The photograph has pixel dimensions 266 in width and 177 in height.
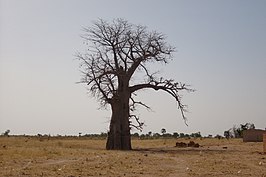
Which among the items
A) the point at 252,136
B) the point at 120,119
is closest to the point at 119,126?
the point at 120,119

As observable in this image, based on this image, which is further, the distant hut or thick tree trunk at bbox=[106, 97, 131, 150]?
the distant hut

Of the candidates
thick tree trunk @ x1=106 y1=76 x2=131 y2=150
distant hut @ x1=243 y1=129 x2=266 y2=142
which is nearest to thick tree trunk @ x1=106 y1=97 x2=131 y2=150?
thick tree trunk @ x1=106 y1=76 x2=131 y2=150

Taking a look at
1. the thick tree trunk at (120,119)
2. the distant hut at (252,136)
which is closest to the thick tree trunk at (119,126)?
the thick tree trunk at (120,119)

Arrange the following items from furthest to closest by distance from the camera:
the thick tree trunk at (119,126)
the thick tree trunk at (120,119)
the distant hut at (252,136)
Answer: the distant hut at (252,136) → the thick tree trunk at (120,119) → the thick tree trunk at (119,126)

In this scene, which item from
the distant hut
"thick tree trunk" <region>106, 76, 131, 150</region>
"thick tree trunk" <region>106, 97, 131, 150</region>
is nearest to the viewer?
"thick tree trunk" <region>106, 97, 131, 150</region>

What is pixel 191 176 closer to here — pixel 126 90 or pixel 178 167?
pixel 178 167

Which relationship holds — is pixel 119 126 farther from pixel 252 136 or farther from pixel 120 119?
pixel 252 136

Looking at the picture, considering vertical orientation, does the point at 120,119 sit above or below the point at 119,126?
above

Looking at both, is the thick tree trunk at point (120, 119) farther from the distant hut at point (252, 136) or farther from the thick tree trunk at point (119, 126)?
the distant hut at point (252, 136)

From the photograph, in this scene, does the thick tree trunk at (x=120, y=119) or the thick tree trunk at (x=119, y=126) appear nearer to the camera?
the thick tree trunk at (x=119, y=126)

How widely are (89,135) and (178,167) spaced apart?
2791 inches

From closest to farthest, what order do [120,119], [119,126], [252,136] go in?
1. [119,126]
2. [120,119]
3. [252,136]

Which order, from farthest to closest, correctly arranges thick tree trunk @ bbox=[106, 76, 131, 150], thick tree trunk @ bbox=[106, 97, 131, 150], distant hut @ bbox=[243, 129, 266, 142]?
distant hut @ bbox=[243, 129, 266, 142]
thick tree trunk @ bbox=[106, 76, 131, 150]
thick tree trunk @ bbox=[106, 97, 131, 150]

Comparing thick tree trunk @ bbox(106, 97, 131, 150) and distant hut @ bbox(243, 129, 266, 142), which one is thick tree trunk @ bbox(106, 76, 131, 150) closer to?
thick tree trunk @ bbox(106, 97, 131, 150)
